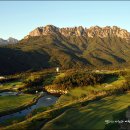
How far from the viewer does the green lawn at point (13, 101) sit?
381 feet

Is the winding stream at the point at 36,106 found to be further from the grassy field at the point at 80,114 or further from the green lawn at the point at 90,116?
the green lawn at the point at 90,116

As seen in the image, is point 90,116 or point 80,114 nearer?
point 90,116

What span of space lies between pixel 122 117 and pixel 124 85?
66745mm

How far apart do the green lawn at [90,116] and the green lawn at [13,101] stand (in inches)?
1267

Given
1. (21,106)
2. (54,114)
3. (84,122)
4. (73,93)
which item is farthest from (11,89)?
(84,122)

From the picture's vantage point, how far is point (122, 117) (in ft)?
295

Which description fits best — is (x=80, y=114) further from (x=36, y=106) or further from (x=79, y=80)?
(x=79, y=80)

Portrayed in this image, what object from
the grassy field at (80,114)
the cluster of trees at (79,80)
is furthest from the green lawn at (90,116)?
the cluster of trees at (79,80)

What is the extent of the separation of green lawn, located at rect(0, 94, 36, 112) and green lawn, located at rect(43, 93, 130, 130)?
3219 centimetres

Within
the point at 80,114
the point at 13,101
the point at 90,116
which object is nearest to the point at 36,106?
the point at 13,101

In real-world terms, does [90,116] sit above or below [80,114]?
below

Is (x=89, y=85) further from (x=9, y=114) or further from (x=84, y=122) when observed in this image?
(x=84, y=122)

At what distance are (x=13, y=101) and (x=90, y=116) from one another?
173ft

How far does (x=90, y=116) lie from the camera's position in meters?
87.0
